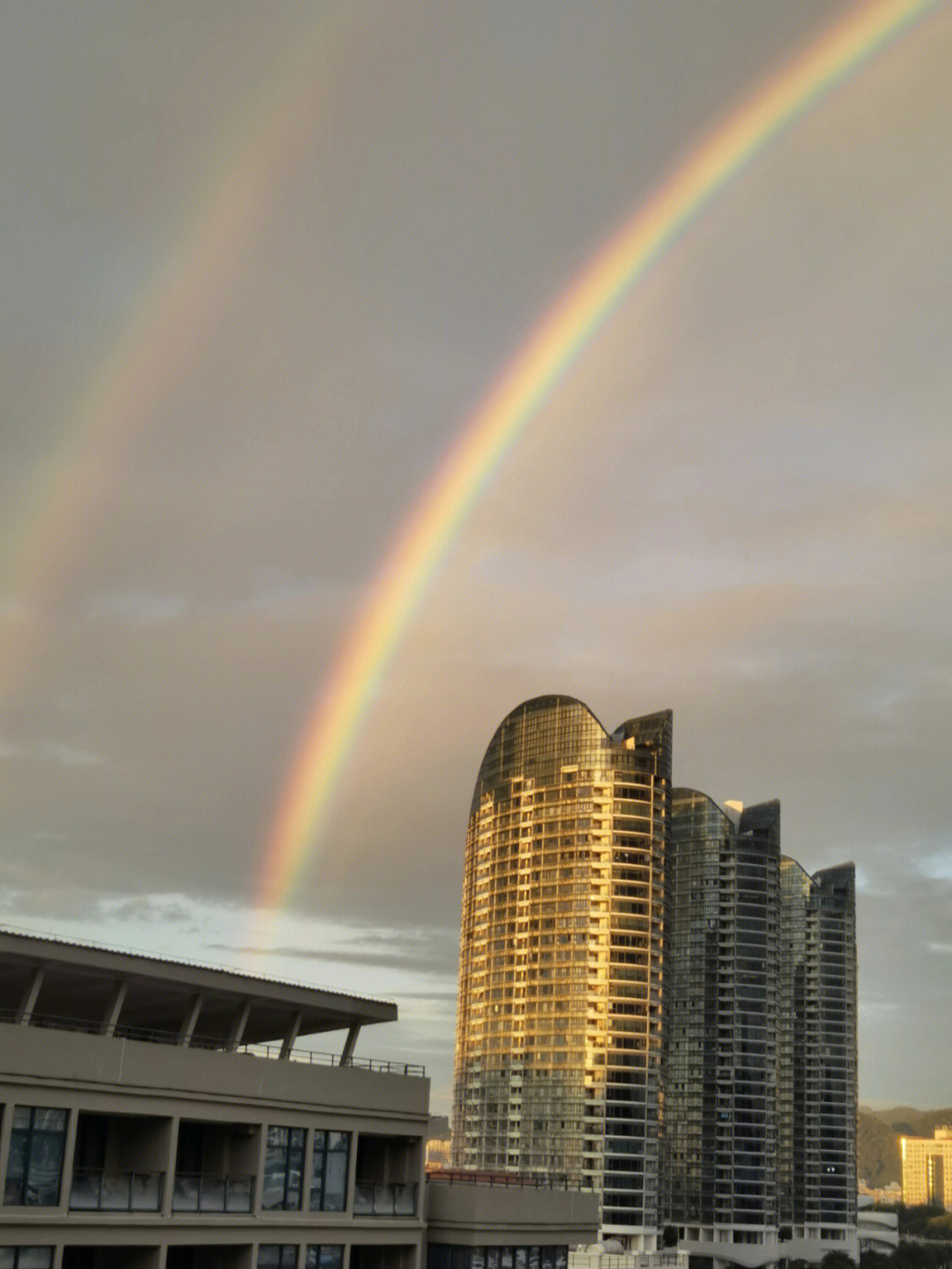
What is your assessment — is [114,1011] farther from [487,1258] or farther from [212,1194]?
[487,1258]

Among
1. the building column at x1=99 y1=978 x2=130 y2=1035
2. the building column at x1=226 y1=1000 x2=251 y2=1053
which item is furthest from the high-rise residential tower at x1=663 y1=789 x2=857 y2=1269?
the building column at x1=99 y1=978 x2=130 y2=1035

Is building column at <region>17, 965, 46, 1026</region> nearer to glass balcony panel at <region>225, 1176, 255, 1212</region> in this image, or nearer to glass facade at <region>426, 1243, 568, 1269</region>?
glass balcony panel at <region>225, 1176, 255, 1212</region>

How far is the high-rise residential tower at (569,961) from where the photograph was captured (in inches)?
5709

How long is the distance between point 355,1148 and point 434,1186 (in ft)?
14.4

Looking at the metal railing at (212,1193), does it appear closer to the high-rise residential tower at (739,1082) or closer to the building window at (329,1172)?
the building window at (329,1172)

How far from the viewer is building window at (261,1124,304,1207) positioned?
3844 centimetres

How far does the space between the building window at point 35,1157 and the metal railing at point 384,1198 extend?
10.1 m

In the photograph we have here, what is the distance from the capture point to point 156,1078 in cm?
3544

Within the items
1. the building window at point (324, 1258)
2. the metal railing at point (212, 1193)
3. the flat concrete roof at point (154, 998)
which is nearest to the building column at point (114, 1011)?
the flat concrete roof at point (154, 998)

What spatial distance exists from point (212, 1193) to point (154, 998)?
5963 mm

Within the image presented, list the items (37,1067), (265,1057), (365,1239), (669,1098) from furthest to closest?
1. (669,1098)
2. (365,1239)
3. (265,1057)
4. (37,1067)

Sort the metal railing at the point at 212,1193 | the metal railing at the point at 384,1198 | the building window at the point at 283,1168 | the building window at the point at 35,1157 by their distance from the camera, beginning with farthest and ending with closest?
the metal railing at the point at 384,1198 → the building window at the point at 283,1168 → the metal railing at the point at 212,1193 → the building window at the point at 35,1157

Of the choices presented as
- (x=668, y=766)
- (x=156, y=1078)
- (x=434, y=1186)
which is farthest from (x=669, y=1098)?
(x=156, y=1078)

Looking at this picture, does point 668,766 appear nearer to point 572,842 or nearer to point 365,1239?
point 572,842
